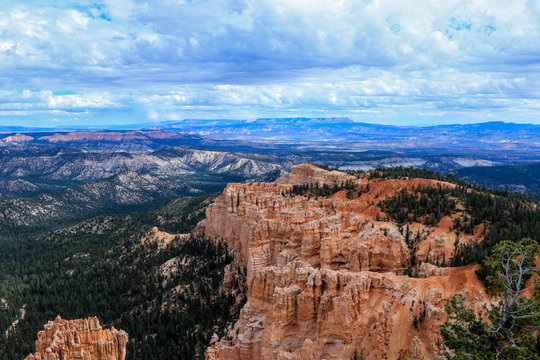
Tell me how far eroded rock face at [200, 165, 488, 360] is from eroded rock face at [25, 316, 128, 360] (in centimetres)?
1621

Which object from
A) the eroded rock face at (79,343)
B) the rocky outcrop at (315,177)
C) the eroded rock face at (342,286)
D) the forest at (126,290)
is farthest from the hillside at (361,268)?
the rocky outcrop at (315,177)

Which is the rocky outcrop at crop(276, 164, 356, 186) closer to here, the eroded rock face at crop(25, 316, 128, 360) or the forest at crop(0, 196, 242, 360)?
the forest at crop(0, 196, 242, 360)

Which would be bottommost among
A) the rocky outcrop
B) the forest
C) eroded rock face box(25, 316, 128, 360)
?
the forest

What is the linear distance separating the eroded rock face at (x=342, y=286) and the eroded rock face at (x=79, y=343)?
16208mm

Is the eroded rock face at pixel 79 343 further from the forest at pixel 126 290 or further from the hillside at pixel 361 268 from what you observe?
the forest at pixel 126 290

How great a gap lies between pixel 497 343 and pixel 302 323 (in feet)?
78.2

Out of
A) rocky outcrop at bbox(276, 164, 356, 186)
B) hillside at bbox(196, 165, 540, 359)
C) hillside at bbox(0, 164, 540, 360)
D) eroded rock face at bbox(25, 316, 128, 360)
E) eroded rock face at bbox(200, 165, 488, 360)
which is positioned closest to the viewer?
eroded rock face at bbox(25, 316, 128, 360)

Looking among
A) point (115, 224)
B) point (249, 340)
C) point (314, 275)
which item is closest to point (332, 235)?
point (314, 275)

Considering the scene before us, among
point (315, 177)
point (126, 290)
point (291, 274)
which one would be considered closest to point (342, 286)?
point (291, 274)

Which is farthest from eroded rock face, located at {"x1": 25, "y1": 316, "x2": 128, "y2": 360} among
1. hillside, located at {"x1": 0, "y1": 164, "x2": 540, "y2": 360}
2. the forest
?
the forest

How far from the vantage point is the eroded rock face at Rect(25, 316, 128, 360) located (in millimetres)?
32688

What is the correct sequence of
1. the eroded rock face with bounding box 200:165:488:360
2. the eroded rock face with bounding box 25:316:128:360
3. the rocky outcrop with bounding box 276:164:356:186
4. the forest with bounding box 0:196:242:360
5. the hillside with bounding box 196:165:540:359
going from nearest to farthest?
the eroded rock face with bounding box 25:316:128:360 → the eroded rock face with bounding box 200:165:488:360 → the hillside with bounding box 196:165:540:359 → the forest with bounding box 0:196:242:360 → the rocky outcrop with bounding box 276:164:356:186

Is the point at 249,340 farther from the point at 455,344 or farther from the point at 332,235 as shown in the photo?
the point at 455,344

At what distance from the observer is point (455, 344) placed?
78.7 ft
